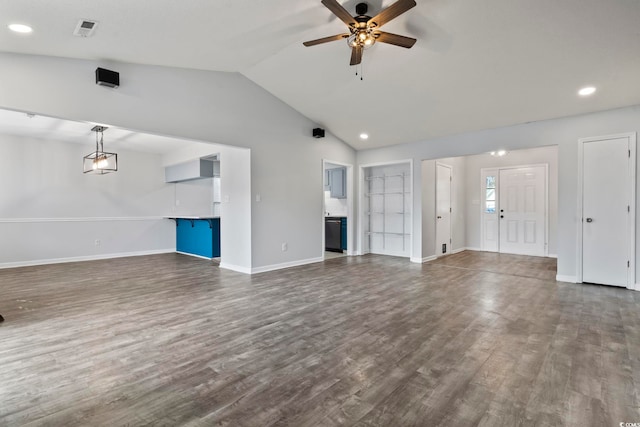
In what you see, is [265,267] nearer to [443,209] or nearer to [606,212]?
[443,209]

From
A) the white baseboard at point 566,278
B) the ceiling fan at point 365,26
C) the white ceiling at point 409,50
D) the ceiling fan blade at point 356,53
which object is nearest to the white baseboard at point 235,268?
the white ceiling at point 409,50

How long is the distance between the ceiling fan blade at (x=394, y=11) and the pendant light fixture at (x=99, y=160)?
4.99 metres

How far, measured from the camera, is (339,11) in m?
2.57

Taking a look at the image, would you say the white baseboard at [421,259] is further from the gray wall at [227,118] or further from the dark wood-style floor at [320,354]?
the gray wall at [227,118]

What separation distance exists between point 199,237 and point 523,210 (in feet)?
24.9

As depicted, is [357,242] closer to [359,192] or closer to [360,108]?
[359,192]

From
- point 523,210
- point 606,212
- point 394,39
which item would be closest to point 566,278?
point 606,212

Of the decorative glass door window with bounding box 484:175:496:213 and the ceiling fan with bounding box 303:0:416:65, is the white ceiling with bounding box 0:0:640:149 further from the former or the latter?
the decorative glass door window with bounding box 484:175:496:213

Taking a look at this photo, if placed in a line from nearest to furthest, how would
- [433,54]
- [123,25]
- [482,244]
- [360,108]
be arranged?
[123,25]
[433,54]
[360,108]
[482,244]

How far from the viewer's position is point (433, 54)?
3.72m

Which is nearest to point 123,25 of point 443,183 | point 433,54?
point 433,54

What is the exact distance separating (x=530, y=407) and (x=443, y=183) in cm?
594

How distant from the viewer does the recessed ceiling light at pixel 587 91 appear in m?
3.85

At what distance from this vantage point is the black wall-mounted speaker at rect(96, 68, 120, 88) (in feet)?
11.0
